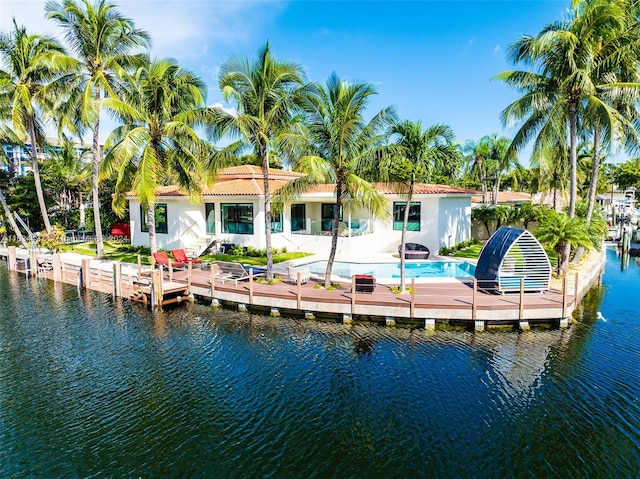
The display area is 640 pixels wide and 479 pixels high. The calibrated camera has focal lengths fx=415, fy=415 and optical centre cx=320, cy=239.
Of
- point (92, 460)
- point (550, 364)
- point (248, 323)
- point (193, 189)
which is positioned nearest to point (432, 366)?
point (550, 364)

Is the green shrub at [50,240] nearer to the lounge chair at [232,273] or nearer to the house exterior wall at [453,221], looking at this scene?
the lounge chair at [232,273]

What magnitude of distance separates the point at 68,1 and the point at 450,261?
23.6 metres

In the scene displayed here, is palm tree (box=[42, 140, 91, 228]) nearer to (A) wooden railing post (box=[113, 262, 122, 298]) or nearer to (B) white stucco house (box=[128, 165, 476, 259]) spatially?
(B) white stucco house (box=[128, 165, 476, 259])

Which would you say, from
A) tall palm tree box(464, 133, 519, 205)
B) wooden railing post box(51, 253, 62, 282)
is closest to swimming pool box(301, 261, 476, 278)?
wooden railing post box(51, 253, 62, 282)

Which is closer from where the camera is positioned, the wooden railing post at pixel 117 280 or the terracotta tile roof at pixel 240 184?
the wooden railing post at pixel 117 280

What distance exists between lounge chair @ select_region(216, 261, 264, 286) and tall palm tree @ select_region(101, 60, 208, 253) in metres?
4.24

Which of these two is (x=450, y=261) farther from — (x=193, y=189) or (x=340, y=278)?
(x=193, y=189)

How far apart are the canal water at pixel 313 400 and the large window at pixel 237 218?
11.1m

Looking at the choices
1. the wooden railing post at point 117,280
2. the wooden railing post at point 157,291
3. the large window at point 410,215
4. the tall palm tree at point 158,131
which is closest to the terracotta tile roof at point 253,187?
the large window at point 410,215

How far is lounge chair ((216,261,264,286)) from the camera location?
17.5 m

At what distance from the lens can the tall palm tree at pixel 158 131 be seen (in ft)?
59.8

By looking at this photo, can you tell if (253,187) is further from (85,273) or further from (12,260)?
(12,260)

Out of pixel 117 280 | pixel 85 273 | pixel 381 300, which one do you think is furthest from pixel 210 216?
pixel 381 300

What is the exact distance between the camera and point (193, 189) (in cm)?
2084
